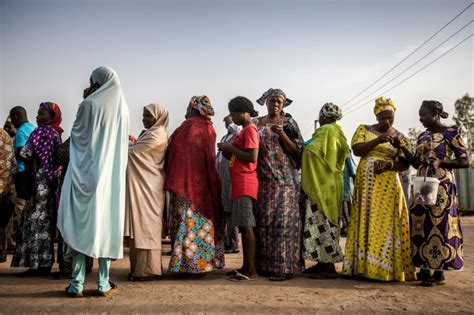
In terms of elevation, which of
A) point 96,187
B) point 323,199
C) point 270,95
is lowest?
point 323,199

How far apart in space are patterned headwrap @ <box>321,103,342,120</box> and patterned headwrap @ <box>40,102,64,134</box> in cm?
333

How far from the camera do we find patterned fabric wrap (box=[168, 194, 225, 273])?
5.17 m

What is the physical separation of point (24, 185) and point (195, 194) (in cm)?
201

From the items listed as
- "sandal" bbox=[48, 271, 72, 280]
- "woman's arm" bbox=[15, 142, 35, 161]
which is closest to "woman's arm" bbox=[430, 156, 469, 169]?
"sandal" bbox=[48, 271, 72, 280]

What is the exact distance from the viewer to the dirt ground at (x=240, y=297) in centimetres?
394

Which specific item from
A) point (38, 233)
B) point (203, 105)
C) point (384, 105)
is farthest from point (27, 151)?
point (384, 105)

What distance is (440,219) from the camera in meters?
5.06

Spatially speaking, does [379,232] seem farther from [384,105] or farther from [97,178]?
[97,178]

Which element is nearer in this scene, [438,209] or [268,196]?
[438,209]

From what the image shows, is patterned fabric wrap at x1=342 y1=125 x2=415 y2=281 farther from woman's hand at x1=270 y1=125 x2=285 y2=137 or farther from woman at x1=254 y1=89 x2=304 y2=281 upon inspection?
woman's hand at x1=270 y1=125 x2=285 y2=137

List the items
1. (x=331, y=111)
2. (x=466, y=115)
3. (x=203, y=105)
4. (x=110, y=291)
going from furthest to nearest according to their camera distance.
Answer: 1. (x=466, y=115)
2. (x=331, y=111)
3. (x=203, y=105)
4. (x=110, y=291)

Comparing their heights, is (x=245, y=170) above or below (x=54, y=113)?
below

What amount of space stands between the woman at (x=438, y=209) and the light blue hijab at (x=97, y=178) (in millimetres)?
3275

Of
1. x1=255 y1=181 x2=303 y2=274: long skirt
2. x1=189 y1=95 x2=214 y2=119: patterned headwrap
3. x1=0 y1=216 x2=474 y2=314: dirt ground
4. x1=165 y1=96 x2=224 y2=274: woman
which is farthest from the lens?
x1=189 y1=95 x2=214 y2=119: patterned headwrap
